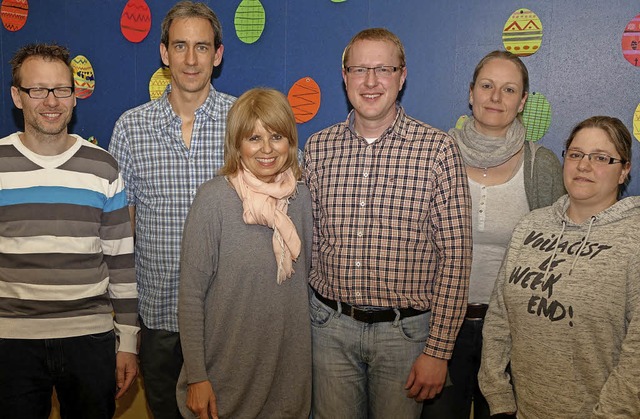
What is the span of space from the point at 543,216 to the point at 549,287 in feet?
0.90

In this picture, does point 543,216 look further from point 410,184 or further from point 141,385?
point 141,385

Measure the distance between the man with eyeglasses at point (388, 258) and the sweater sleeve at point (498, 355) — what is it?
0.41 feet

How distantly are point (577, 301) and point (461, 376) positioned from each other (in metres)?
0.60

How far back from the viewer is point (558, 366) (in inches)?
66.1

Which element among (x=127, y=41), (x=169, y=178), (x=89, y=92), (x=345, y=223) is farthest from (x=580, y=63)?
(x=89, y=92)

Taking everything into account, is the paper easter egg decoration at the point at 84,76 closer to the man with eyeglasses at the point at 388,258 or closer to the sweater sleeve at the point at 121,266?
the sweater sleeve at the point at 121,266

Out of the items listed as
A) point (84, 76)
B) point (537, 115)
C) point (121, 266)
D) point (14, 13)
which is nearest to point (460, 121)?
point (537, 115)

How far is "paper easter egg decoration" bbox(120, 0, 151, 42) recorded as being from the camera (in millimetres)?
2904

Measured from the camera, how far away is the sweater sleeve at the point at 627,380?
1559mm

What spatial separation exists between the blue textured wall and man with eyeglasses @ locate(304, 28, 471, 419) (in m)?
0.62

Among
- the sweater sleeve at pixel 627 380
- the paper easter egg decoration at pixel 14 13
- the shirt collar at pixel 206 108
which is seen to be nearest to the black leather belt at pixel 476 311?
the sweater sleeve at pixel 627 380

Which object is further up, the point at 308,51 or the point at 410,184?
the point at 308,51

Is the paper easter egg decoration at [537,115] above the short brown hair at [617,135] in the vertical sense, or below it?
above

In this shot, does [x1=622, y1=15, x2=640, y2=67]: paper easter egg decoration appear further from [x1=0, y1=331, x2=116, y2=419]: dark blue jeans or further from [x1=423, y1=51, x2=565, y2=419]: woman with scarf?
[x1=0, y1=331, x2=116, y2=419]: dark blue jeans
